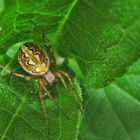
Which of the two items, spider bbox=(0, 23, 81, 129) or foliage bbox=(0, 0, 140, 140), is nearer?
foliage bbox=(0, 0, 140, 140)

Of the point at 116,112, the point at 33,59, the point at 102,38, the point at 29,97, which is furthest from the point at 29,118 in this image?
the point at 116,112

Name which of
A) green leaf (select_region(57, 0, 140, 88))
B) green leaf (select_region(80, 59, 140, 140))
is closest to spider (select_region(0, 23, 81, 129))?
green leaf (select_region(57, 0, 140, 88))

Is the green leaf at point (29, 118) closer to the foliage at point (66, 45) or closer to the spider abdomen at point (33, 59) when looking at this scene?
the foliage at point (66, 45)

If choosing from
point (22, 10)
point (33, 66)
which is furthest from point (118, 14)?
point (33, 66)

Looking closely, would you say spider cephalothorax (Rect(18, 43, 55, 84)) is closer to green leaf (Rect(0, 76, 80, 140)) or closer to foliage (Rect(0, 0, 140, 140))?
foliage (Rect(0, 0, 140, 140))

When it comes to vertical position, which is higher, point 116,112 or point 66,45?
point 66,45

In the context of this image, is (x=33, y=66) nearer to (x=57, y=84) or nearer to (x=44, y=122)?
(x=57, y=84)

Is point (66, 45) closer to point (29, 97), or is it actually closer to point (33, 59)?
point (29, 97)

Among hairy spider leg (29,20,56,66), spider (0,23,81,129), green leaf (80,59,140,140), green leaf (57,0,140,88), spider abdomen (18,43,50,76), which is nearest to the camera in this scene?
green leaf (57,0,140,88)
